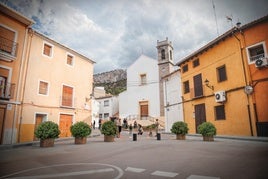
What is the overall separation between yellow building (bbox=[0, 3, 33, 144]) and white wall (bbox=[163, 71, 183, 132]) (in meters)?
16.1

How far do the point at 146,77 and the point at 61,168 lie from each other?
27.9 metres

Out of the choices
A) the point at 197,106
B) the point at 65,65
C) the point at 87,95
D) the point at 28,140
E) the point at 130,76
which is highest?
the point at 130,76

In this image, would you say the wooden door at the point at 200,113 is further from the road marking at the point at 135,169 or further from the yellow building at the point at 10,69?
the yellow building at the point at 10,69

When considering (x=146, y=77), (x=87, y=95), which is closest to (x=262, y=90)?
(x=87, y=95)

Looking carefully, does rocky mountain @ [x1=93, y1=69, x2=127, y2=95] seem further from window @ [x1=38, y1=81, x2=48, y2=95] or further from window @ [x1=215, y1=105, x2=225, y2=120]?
window @ [x1=215, y1=105, x2=225, y2=120]

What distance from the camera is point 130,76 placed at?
111ft

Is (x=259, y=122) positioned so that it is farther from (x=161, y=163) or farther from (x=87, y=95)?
(x=87, y=95)

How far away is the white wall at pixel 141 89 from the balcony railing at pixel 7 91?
21.6m

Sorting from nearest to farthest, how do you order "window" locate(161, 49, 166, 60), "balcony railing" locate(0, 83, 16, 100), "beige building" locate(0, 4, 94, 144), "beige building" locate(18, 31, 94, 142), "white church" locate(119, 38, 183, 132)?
"balcony railing" locate(0, 83, 16, 100) → "beige building" locate(0, 4, 94, 144) → "beige building" locate(18, 31, 94, 142) → "white church" locate(119, 38, 183, 132) → "window" locate(161, 49, 166, 60)

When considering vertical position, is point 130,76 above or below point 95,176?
above

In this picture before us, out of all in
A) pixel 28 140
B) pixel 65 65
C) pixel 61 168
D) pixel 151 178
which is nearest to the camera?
pixel 151 178

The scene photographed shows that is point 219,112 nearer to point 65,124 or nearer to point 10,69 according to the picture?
point 65,124


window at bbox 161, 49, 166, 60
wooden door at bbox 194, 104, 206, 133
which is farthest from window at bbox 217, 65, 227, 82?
window at bbox 161, 49, 166, 60

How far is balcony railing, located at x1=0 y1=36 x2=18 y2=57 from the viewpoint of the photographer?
11.8 meters
